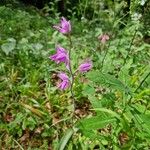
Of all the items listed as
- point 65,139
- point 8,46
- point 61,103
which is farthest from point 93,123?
point 8,46

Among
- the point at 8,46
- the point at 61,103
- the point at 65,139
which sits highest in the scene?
the point at 65,139

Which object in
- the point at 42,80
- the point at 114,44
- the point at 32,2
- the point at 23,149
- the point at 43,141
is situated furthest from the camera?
the point at 32,2

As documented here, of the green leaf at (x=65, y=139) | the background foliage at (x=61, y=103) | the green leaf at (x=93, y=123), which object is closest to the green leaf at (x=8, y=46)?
the background foliage at (x=61, y=103)

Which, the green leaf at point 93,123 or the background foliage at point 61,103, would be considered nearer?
the green leaf at point 93,123

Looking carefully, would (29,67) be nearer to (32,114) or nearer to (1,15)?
(32,114)

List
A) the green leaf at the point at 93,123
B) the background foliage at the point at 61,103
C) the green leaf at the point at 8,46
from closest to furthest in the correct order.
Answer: the green leaf at the point at 93,123
the background foliage at the point at 61,103
the green leaf at the point at 8,46

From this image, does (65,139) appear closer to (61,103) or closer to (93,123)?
(93,123)

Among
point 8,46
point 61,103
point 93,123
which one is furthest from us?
point 8,46

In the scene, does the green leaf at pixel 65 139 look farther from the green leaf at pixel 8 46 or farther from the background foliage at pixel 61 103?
the green leaf at pixel 8 46

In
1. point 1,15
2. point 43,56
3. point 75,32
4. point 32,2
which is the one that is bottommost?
point 32,2

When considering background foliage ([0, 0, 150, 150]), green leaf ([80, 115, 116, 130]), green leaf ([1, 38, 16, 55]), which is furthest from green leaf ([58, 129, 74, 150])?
green leaf ([1, 38, 16, 55])

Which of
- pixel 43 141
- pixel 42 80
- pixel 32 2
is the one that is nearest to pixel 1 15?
pixel 42 80
